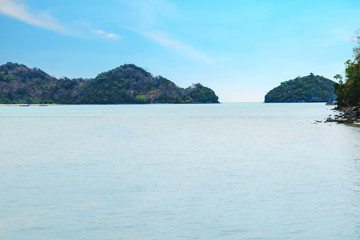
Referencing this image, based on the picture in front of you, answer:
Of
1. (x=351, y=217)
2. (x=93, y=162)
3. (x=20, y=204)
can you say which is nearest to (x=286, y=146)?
(x=93, y=162)

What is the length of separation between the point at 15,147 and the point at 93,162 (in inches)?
564

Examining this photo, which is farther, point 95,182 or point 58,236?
point 95,182

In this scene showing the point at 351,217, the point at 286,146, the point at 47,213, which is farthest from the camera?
the point at 286,146

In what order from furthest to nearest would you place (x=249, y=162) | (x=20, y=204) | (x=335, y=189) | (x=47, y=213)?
1. (x=249, y=162)
2. (x=335, y=189)
3. (x=20, y=204)
4. (x=47, y=213)

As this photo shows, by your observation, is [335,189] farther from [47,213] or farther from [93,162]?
[93,162]

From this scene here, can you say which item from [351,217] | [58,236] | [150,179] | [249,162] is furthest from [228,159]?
[58,236]

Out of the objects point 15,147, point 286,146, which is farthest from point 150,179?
point 15,147

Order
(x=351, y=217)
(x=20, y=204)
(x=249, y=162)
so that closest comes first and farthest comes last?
(x=351, y=217) < (x=20, y=204) < (x=249, y=162)

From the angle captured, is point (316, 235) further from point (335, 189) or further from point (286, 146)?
point (286, 146)

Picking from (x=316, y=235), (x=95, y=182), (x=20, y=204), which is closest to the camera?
(x=316, y=235)

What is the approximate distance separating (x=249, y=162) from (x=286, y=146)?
1109cm

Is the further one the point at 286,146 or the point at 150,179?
the point at 286,146

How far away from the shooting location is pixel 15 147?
1563 inches

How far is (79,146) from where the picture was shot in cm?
3988
